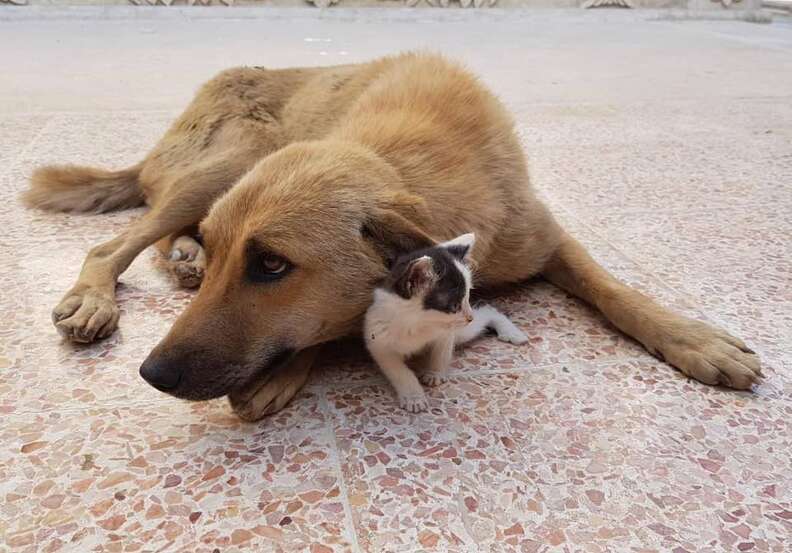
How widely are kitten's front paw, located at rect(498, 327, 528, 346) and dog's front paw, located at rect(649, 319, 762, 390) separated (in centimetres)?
39

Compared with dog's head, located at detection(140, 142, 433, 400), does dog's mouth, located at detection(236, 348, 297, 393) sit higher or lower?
lower

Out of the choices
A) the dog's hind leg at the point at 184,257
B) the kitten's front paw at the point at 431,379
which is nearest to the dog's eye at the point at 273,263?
the kitten's front paw at the point at 431,379

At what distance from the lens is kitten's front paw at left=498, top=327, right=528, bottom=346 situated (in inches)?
87.5

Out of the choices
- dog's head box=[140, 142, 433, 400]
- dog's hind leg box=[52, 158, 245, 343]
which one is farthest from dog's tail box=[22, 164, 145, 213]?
dog's head box=[140, 142, 433, 400]

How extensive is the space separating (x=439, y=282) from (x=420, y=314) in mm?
110

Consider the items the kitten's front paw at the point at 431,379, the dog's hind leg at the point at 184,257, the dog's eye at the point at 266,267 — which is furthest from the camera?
Answer: the dog's hind leg at the point at 184,257

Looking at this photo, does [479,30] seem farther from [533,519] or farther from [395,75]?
[533,519]

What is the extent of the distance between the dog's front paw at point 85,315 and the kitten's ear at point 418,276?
103cm

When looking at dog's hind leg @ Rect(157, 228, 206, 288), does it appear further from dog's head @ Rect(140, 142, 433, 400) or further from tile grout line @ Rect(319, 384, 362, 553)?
tile grout line @ Rect(319, 384, 362, 553)

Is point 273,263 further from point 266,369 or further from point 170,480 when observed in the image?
point 170,480

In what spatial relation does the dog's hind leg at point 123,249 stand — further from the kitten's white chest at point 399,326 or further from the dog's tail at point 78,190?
the kitten's white chest at point 399,326

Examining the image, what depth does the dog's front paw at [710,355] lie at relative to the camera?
1999mm

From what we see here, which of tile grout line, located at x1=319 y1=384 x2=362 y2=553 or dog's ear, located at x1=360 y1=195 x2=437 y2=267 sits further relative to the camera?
dog's ear, located at x1=360 y1=195 x2=437 y2=267

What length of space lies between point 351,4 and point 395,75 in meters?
10.2
